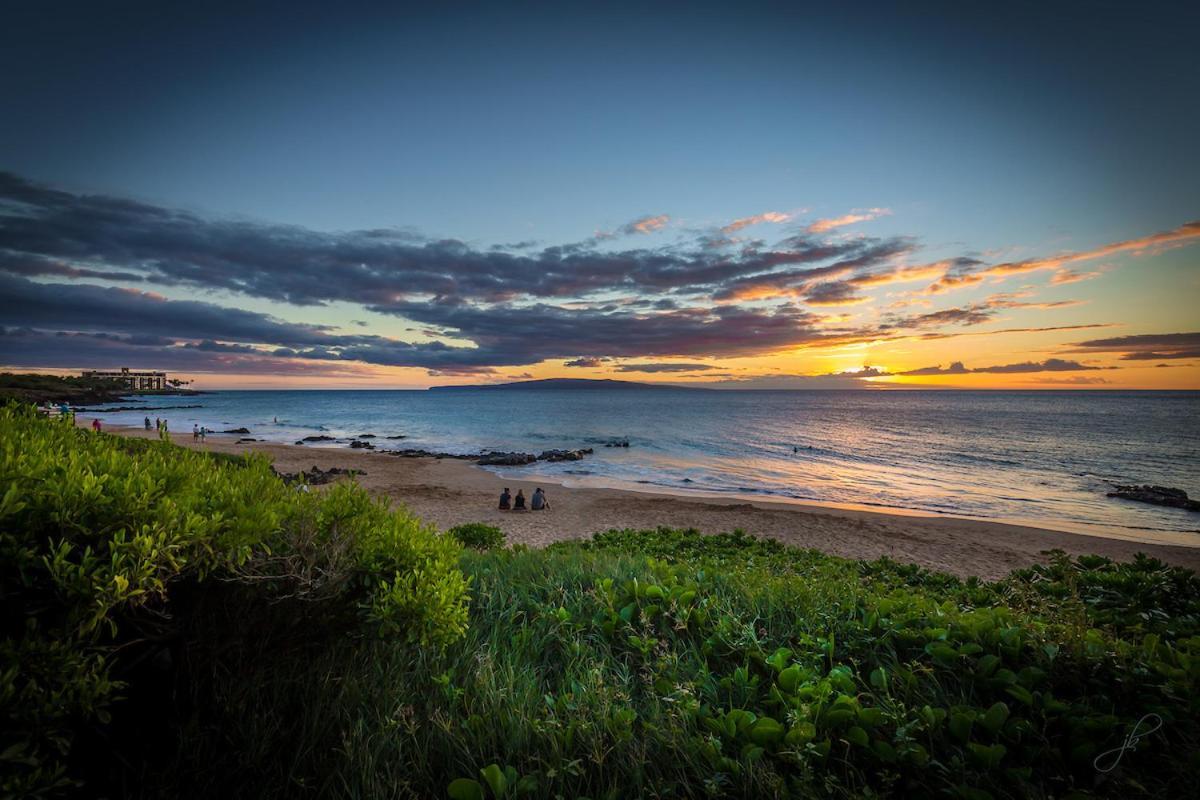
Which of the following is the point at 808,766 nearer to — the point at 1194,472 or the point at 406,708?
the point at 406,708

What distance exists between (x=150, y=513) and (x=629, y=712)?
8.10 ft

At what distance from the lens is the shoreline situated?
52.4 ft

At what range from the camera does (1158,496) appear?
85.3 feet

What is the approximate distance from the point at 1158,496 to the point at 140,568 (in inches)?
1569

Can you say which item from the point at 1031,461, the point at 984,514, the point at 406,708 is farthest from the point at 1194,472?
the point at 406,708

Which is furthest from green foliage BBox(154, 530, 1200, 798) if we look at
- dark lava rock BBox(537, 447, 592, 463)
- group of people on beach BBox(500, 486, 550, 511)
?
dark lava rock BBox(537, 447, 592, 463)

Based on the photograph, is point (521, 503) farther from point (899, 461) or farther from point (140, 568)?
point (899, 461)

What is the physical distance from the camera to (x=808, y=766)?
2.31m

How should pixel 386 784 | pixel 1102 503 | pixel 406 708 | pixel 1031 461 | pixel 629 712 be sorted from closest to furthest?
pixel 386 784 → pixel 629 712 → pixel 406 708 → pixel 1102 503 → pixel 1031 461

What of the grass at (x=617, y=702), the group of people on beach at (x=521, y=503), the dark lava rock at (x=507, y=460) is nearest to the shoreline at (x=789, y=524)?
the group of people on beach at (x=521, y=503)

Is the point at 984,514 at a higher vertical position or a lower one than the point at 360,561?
lower

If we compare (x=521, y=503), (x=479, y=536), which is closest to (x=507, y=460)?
(x=521, y=503)

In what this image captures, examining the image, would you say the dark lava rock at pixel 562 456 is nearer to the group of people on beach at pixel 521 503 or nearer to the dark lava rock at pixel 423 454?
the dark lava rock at pixel 423 454

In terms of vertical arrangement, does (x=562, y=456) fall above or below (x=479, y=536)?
below
